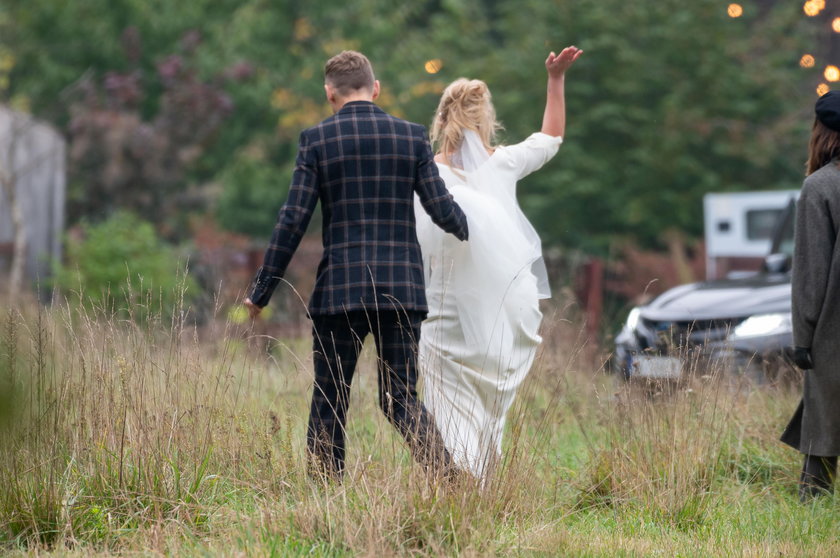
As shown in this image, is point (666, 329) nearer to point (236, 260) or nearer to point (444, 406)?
point (444, 406)

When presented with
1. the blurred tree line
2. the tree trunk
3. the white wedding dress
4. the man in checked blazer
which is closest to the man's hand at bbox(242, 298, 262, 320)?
the man in checked blazer

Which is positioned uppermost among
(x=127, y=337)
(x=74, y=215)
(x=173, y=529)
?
(x=74, y=215)

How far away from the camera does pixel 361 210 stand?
14.2 feet

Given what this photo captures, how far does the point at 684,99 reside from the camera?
19094mm

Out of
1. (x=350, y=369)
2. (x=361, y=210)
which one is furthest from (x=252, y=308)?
(x=361, y=210)

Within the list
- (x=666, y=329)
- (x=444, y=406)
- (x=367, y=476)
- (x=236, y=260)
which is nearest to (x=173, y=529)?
(x=367, y=476)

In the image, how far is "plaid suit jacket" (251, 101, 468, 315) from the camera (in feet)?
14.0

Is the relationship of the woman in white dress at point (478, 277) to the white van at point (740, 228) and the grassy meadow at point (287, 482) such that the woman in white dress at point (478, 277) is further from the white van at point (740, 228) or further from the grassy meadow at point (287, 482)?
the white van at point (740, 228)

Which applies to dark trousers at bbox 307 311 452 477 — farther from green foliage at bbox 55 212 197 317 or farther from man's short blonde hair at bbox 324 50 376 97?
green foliage at bbox 55 212 197 317

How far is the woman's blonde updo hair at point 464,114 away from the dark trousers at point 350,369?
93 cm

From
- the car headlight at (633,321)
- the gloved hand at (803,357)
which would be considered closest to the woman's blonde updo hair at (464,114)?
the gloved hand at (803,357)

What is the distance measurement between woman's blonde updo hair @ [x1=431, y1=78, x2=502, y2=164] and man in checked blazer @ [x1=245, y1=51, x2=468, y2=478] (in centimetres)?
49

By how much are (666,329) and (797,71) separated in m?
15.0

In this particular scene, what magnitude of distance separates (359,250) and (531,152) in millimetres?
1069
